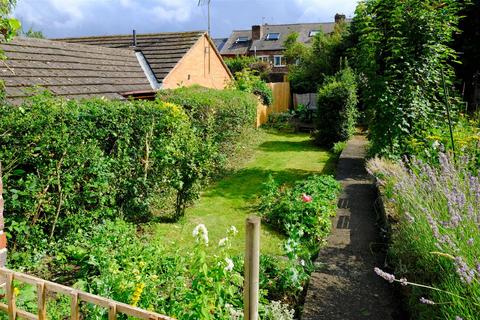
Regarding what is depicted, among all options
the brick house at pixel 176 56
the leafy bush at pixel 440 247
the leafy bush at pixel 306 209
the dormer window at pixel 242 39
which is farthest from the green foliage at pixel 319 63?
the dormer window at pixel 242 39

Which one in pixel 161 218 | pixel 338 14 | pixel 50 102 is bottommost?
pixel 161 218

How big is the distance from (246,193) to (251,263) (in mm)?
7154

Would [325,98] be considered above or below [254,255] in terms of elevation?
above

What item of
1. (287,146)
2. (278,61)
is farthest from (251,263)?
(278,61)

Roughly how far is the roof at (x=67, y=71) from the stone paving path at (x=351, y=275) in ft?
18.4

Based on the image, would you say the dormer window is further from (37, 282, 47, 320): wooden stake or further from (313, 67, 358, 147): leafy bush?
(37, 282, 47, 320): wooden stake

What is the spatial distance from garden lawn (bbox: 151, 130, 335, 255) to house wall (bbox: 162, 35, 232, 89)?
3667mm

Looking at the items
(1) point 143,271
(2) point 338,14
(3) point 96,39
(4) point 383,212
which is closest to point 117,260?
(1) point 143,271

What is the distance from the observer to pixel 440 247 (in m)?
3.09

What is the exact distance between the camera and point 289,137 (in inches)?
699

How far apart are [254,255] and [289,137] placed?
16.0 metres

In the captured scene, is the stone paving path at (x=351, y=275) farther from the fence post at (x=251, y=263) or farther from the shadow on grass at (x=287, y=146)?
the shadow on grass at (x=287, y=146)

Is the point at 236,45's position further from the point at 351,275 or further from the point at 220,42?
the point at 351,275

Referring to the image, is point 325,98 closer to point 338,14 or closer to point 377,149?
point 377,149
